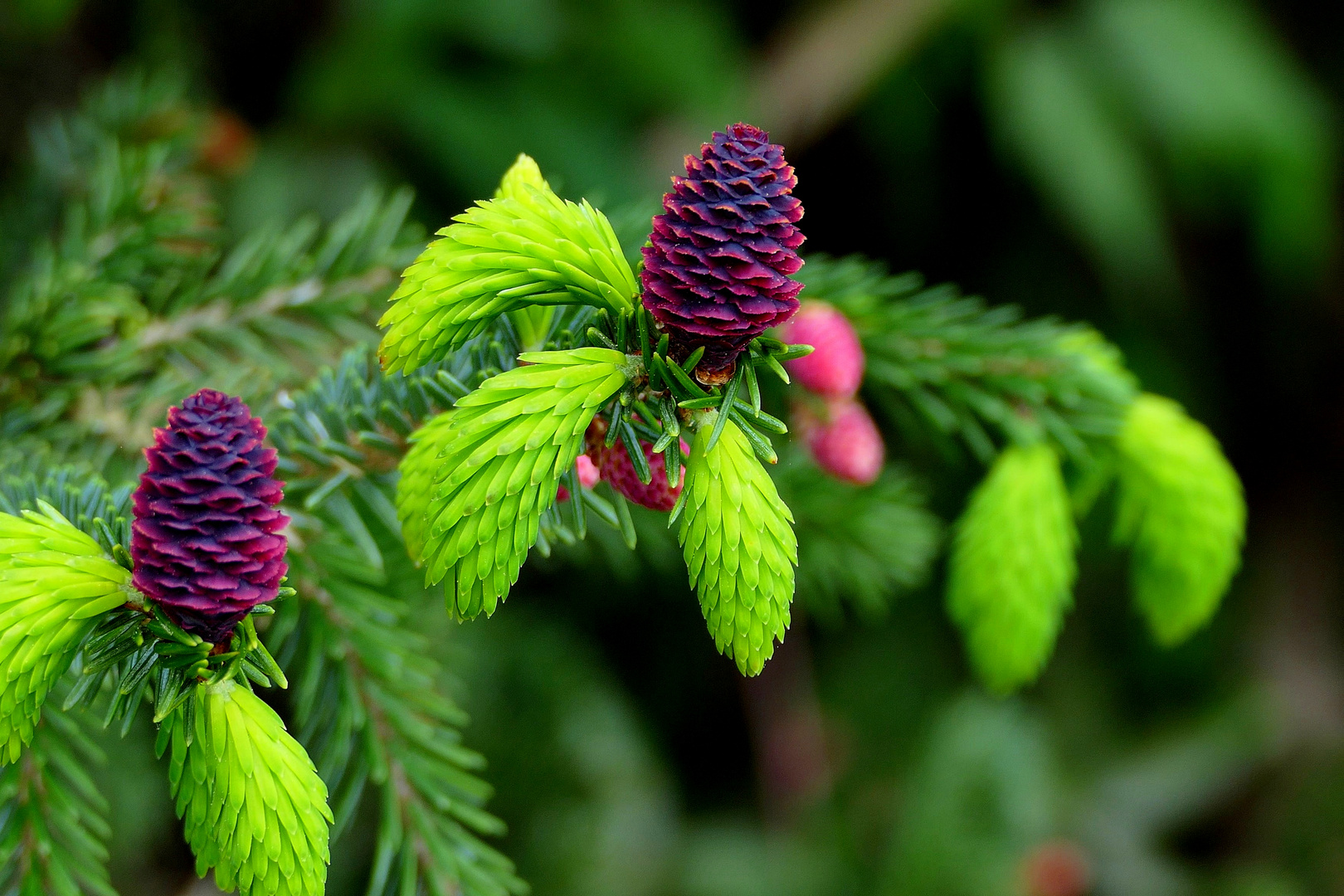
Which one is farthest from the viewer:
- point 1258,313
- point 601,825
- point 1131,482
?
point 1258,313

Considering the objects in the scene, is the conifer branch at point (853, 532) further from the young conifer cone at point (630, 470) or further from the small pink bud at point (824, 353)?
the young conifer cone at point (630, 470)

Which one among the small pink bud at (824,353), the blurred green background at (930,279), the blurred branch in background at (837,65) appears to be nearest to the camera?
the small pink bud at (824,353)

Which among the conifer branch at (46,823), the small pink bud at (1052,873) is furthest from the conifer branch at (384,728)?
the small pink bud at (1052,873)

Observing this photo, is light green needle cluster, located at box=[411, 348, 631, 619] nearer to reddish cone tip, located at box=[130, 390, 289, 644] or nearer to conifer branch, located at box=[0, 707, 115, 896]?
reddish cone tip, located at box=[130, 390, 289, 644]

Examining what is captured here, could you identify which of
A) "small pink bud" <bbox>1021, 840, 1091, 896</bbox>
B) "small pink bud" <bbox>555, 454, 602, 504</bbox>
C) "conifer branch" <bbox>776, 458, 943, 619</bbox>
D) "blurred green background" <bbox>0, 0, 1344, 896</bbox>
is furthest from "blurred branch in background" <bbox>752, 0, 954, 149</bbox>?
"small pink bud" <bbox>555, 454, 602, 504</bbox>

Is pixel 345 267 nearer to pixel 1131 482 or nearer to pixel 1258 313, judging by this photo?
pixel 1131 482

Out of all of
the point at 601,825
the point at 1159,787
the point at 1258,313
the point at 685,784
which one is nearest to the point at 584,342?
the point at 601,825

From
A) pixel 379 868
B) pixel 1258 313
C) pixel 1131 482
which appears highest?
pixel 1258 313

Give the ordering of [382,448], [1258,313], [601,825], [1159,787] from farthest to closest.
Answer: [1258,313], [1159,787], [601,825], [382,448]
